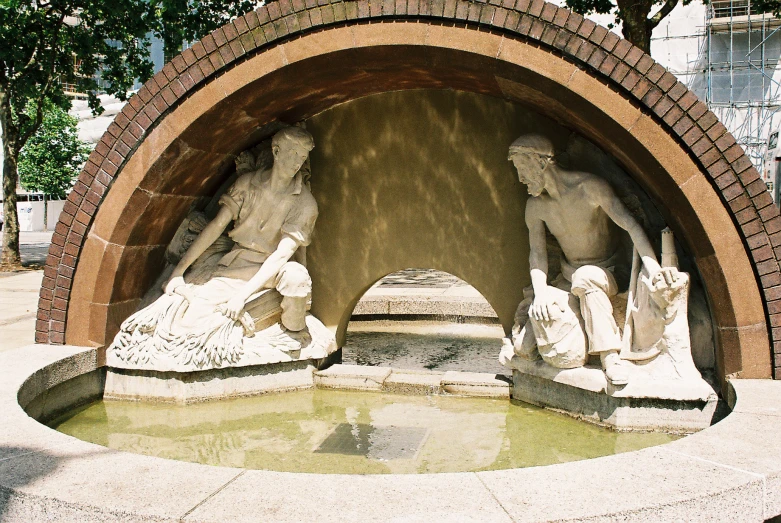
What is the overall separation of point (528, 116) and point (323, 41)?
6.11 ft

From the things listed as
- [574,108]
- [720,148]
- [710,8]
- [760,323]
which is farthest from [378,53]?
[710,8]

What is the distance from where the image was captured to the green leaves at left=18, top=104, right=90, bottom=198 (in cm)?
3294

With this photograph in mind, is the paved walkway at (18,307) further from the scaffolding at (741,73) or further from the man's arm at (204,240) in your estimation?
the scaffolding at (741,73)

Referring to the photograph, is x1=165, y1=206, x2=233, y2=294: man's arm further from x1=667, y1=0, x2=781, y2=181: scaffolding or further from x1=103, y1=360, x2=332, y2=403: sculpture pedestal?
x1=667, y1=0, x2=781, y2=181: scaffolding

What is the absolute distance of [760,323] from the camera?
482 centimetres

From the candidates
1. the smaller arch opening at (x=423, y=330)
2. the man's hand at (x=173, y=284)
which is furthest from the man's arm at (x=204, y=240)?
the smaller arch opening at (x=423, y=330)

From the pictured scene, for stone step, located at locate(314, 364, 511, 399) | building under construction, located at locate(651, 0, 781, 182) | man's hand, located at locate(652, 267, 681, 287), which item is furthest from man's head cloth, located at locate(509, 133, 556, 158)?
building under construction, located at locate(651, 0, 781, 182)

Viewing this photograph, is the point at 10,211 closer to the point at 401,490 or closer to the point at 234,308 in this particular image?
the point at 234,308

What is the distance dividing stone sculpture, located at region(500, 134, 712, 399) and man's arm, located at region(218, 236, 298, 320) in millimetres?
1856

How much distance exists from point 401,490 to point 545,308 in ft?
8.55

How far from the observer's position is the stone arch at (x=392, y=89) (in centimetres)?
486

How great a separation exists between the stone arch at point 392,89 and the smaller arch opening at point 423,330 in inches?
66.2

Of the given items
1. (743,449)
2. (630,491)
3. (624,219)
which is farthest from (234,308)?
(743,449)

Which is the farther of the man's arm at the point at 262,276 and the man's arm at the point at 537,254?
the man's arm at the point at 262,276
